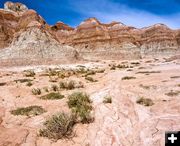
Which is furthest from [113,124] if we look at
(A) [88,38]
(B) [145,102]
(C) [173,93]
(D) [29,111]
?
(A) [88,38]

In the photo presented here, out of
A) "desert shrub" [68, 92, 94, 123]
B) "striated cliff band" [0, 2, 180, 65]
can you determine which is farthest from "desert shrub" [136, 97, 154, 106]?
"striated cliff band" [0, 2, 180, 65]

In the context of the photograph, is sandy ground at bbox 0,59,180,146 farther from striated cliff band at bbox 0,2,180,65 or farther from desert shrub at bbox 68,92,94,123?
striated cliff band at bbox 0,2,180,65

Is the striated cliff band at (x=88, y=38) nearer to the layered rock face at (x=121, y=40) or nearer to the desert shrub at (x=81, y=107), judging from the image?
the layered rock face at (x=121, y=40)

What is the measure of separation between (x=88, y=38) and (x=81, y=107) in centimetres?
8252

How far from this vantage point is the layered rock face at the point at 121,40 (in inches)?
3366

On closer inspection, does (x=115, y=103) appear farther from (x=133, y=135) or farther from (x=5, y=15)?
(x=5, y=15)

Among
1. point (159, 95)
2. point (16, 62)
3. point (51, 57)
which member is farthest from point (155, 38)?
point (159, 95)

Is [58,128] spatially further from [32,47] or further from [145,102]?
[32,47]

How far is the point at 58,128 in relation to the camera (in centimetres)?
739

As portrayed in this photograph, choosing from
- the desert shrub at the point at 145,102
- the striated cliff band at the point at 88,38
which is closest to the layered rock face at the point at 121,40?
the striated cliff band at the point at 88,38

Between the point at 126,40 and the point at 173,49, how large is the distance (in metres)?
15.9

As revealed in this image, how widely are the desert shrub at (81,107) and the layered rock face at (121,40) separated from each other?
238ft

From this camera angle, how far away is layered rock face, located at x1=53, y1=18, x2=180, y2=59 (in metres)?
85.5

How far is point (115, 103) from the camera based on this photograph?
1031cm
